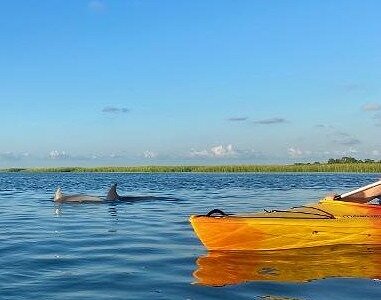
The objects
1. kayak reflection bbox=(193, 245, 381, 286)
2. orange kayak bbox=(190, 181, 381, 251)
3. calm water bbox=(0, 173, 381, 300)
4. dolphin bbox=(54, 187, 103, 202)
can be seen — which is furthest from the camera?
dolphin bbox=(54, 187, 103, 202)

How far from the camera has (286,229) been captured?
40.1 feet

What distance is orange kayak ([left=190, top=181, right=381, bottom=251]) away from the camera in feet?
39.7

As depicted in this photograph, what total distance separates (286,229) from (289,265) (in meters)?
1.47

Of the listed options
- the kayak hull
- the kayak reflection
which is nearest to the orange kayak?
the kayak hull

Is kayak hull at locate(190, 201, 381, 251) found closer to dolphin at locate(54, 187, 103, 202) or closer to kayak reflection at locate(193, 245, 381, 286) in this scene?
kayak reflection at locate(193, 245, 381, 286)

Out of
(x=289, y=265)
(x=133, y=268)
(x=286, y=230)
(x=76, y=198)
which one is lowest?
(x=289, y=265)

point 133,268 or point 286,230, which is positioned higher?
point 286,230

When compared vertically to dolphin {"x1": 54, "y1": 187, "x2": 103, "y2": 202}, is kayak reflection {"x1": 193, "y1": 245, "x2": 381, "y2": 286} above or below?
below

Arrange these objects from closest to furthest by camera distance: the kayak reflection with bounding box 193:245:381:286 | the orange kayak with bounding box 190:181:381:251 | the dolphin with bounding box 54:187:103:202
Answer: the kayak reflection with bounding box 193:245:381:286
the orange kayak with bounding box 190:181:381:251
the dolphin with bounding box 54:187:103:202

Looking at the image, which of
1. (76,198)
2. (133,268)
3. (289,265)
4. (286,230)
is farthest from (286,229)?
(76,198)

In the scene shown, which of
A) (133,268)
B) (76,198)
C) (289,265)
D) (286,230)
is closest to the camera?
(133,268)

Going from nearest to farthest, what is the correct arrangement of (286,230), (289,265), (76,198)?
(289,265), (286,230), (76,198)

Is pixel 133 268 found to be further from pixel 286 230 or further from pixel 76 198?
pixel 76 198

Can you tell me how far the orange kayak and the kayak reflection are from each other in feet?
0.52
